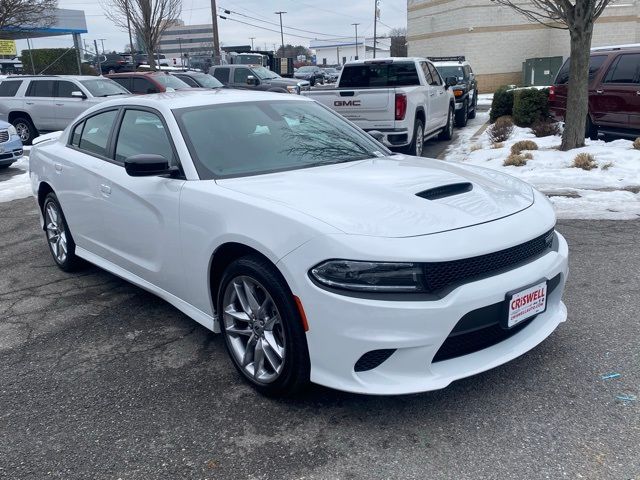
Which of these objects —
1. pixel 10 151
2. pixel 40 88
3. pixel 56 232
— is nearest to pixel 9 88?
pixel 40 88

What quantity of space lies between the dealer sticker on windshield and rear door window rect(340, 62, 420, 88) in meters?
9.48

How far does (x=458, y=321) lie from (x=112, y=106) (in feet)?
11.1

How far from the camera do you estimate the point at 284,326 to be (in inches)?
118

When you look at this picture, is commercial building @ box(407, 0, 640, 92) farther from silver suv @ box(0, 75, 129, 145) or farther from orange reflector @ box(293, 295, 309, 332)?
orange reflector @ box(293, 295, 309, 332)

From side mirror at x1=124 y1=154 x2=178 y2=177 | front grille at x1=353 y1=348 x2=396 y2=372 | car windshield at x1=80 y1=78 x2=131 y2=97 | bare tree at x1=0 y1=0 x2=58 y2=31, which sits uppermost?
bare tree at x1=0 y1=0 x2=58 y2=31

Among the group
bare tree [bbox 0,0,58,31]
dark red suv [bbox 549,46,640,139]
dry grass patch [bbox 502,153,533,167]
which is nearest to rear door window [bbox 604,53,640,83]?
dark red suv [bbox 549,46,640,139]

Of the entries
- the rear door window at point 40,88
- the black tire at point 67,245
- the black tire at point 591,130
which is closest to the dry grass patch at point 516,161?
the black tire at point 591,130

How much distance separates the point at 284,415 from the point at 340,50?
11984cm

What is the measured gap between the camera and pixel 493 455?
2754 millimetres

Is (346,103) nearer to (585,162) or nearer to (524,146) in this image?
(524,146)

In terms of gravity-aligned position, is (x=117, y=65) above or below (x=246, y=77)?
above

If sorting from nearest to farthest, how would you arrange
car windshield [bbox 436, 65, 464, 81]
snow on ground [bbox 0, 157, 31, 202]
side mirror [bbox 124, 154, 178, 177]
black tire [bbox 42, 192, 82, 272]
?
side mirror [bbox 124, 154, 178, 177] → black tire [bbox 42, 192, 82, 272] → snow on ground [bbox 0, 157, 31, 202] → car windshield [bbox 436, 65, 464, 81]

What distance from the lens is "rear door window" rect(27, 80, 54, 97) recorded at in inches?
596

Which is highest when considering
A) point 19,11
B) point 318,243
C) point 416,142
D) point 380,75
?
point 19,11
